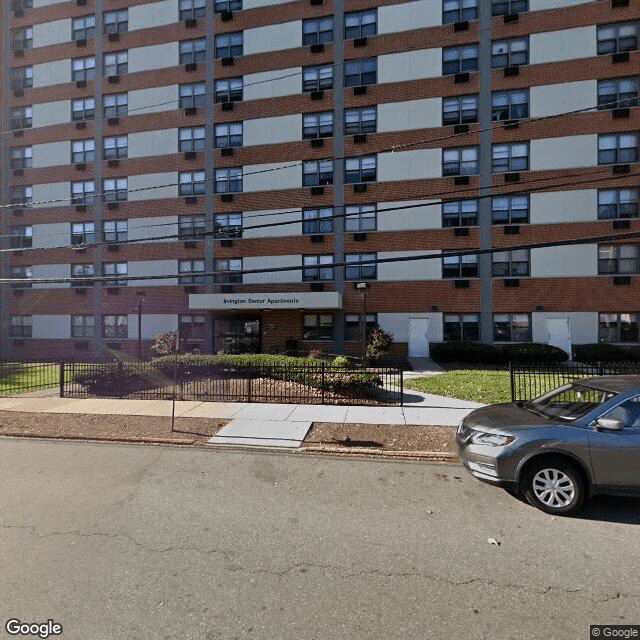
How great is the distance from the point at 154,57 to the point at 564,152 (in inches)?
1110

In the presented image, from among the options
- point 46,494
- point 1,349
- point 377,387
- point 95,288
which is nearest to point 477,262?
point 377,387

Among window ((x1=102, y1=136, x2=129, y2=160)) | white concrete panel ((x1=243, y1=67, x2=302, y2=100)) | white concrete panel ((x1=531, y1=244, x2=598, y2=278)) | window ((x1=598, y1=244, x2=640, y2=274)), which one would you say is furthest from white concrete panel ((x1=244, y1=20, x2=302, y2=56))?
window ((x1=598, y1=244, x2=640, y2=274))

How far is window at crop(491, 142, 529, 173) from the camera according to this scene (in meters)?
22.0

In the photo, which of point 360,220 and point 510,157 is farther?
point 360,220

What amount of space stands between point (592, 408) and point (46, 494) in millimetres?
7214

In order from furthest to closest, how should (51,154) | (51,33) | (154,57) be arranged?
(51,33) → (51,154) → (154,57)

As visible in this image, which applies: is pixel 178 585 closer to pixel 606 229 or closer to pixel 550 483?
pixel 550 483

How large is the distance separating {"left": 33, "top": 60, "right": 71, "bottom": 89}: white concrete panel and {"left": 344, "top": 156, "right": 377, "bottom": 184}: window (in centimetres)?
2297

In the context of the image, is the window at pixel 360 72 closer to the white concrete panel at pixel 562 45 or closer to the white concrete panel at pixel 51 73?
the white concrete panel at pixel 562 45

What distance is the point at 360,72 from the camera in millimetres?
23906

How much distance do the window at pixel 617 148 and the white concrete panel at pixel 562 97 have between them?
221 cm

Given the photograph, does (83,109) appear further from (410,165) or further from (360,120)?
(410,165)

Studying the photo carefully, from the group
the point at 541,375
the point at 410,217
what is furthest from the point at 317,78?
the point at 541,375

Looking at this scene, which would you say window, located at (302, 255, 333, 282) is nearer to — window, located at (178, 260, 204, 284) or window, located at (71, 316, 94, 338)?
window, located at (178, 260, 204, 284)
